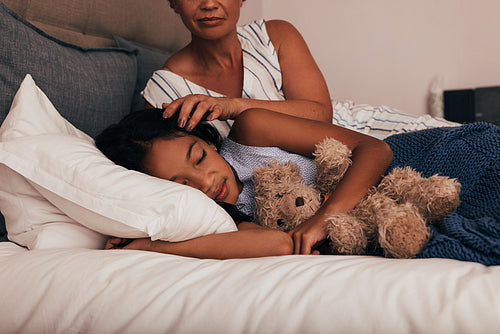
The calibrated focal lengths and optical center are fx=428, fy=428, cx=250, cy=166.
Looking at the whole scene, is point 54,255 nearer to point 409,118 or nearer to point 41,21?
point 41,21

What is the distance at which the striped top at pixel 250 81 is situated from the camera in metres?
1.47

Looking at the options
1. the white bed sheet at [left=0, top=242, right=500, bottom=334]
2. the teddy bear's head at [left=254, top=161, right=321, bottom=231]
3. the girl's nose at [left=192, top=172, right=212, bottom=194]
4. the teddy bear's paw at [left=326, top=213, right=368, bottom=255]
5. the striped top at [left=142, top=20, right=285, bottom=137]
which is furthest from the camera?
the striped top at [left=142, top=20, right=285, bottom=137]

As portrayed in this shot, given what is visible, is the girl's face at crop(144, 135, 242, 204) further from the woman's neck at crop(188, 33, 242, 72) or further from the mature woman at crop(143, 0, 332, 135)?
the woman's neck at crop(188, 33, 242, 72)

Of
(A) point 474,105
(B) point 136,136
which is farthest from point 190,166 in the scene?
(A) point 474,105

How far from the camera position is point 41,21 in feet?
4.58

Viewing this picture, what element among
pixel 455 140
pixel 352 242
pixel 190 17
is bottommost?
pixel 352 242

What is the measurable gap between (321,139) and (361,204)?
0.75 feet

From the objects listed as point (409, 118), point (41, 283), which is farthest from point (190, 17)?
point (41, 283)

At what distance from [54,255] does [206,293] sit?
0.32 metres

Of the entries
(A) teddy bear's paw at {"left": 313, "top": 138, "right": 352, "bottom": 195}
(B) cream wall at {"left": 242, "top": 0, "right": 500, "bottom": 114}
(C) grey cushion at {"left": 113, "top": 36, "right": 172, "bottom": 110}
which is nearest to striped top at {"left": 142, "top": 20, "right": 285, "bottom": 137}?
(C) grey cushion at {"left": 113, "top": 36, "right": 172, "bottom": 110}

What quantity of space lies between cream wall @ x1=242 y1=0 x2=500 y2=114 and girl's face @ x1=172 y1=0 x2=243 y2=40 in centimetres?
179

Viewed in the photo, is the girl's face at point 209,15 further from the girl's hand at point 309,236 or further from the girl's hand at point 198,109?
the girl's hand at point 309,236

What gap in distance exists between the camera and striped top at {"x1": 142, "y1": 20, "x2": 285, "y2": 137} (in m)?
1.47

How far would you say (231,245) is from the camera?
794mm
